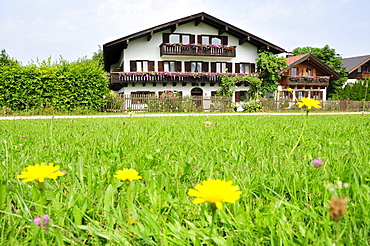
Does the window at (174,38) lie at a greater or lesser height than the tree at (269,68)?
greater

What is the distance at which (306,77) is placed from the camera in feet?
98.5

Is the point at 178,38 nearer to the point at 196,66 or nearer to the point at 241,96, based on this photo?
the point at 196,66

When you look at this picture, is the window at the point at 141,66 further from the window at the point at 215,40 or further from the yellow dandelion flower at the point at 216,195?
the yellow dandelion flower at the point at 216,195

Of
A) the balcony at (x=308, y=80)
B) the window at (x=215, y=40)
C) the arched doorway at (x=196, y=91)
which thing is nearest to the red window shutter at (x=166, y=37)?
the window at (x=215, y=40)

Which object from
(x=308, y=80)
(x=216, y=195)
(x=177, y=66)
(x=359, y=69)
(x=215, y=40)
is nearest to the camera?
(x=216, y=195)

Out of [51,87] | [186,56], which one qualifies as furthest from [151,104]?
[186,56]

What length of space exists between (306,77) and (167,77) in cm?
1630

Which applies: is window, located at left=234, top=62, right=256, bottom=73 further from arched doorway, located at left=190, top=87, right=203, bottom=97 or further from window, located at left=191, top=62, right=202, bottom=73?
arched doorway, located at left=190, top=87, right=203, bottom=97

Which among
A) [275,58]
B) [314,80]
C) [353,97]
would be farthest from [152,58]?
[353,97]

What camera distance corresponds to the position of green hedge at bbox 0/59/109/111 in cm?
1502

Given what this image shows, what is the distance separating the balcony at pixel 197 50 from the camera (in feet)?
79.0

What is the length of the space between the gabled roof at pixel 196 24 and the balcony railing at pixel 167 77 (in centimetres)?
265

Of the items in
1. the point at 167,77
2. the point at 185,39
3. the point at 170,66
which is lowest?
the point at 167,77

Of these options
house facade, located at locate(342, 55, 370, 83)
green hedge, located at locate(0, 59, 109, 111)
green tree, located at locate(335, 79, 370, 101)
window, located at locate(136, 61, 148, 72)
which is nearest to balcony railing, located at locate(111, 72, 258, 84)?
window, located at locate(136, 61, 148, 72)
